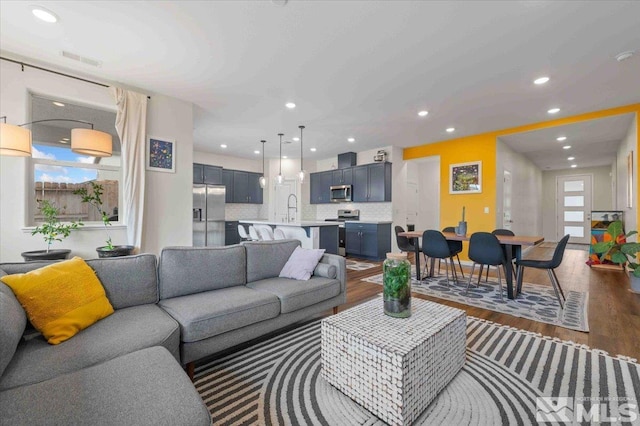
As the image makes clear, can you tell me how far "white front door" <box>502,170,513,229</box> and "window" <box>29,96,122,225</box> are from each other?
270 inches

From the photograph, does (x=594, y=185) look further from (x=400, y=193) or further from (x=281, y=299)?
(x=281, y=299)

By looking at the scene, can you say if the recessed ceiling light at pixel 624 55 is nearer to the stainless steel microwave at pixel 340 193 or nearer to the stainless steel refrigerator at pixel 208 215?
the stainless steel microwave at pixel 340 193

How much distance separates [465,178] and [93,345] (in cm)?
638

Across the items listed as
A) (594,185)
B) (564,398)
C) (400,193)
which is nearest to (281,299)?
(564,398)

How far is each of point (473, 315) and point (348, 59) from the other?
3.05m

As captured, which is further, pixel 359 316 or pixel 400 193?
pixel 400 193

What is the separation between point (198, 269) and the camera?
2424mm

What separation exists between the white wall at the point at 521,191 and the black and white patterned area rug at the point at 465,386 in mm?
3999

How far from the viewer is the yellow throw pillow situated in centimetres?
153

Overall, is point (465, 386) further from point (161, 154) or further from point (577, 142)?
point (577, 142)

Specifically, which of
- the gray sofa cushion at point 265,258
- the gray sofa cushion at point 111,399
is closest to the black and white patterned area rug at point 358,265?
the gray sofa cushion at point 265,258

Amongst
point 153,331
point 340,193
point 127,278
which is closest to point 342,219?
point 340,193

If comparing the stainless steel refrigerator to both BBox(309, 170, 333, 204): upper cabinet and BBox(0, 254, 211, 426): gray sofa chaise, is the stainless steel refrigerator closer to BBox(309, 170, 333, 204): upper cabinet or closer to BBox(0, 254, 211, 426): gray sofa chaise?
BBox(309, 170, 333, 204): upper cabinet

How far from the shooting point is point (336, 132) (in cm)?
570
